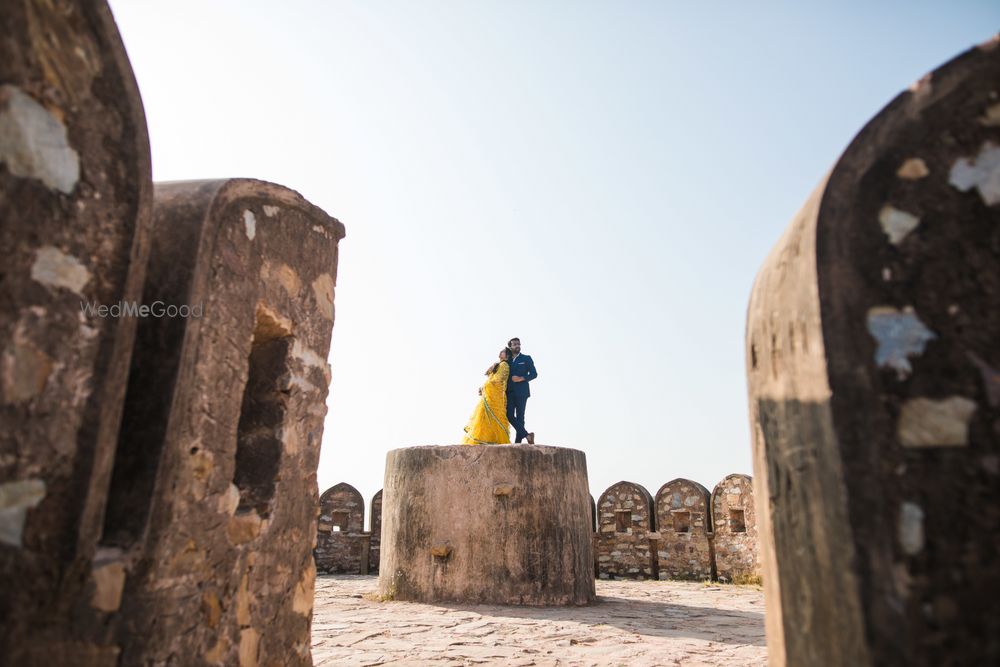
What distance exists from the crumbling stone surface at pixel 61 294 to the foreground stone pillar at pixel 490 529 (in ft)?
17.1

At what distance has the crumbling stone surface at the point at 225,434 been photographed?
2227 millimetres

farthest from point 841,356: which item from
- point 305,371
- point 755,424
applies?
point 305,371

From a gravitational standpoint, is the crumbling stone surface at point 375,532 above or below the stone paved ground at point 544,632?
above

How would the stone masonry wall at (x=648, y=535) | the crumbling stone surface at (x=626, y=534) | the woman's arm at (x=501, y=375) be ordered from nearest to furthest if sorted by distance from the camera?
the woman's arm at (x=501, y=375) → the stone masonry wall at (x=648, y=535) → the crumbling stone surface at (x=626, y=534)

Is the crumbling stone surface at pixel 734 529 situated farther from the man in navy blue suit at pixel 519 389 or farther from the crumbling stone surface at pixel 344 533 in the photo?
the crumbling stone surface at pixel 344 533

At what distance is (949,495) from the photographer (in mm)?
1542

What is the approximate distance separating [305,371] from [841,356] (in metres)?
2.42

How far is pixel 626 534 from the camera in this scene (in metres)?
10.1

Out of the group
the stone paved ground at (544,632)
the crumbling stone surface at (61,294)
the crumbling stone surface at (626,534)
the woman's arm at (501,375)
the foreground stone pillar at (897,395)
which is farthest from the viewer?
the crumbling stone surface at (626,534)

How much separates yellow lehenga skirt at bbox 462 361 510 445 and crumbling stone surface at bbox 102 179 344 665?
4.93 m

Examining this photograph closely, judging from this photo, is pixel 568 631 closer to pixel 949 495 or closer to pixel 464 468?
pixel 464 468

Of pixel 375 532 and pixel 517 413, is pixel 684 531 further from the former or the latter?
pixel 375 532

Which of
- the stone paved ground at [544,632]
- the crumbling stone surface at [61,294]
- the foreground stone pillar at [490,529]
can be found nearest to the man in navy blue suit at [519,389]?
the foreground stone pillar at [490,529]

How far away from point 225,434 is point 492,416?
5992 mm
